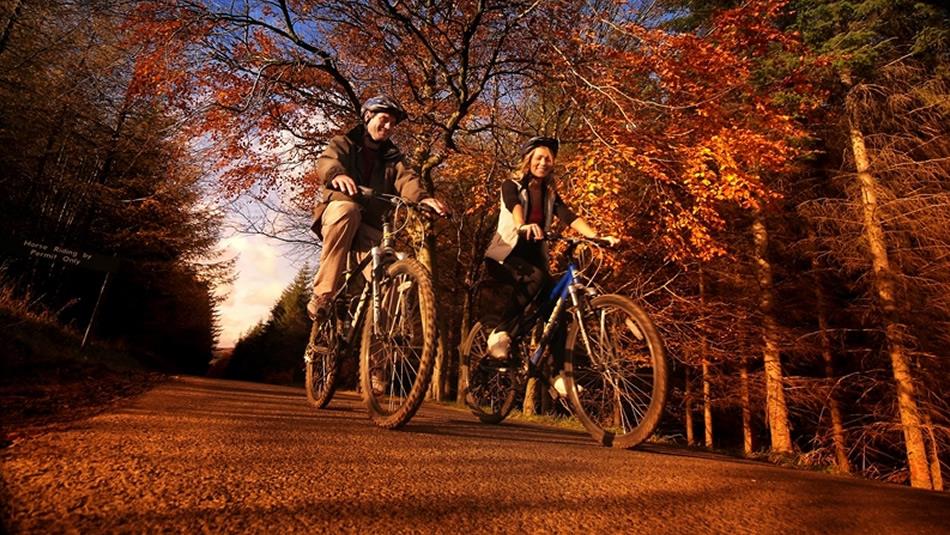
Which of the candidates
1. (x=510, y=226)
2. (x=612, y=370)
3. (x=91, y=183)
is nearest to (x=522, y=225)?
(x=510, y=226)

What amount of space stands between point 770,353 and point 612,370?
11229 millimetres

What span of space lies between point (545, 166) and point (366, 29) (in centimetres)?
727

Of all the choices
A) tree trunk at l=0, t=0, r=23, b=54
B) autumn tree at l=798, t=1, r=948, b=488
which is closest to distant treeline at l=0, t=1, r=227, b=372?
tree trunk at l=0, t=0, r=23, b=54

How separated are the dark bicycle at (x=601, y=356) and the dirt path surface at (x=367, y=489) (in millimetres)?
633

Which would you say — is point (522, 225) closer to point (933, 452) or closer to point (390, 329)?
point (390, 329)

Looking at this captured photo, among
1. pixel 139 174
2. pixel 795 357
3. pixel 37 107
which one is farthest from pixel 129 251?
pixel 795 357

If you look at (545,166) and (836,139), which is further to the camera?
(836,139)

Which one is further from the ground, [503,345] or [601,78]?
[601,78]

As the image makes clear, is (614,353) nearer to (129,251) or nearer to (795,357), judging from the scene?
(795,357)

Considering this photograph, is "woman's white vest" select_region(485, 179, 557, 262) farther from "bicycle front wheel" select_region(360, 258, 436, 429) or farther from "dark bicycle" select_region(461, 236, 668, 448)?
"bicycle front wheel" select_region(360, 258, 436, 429)

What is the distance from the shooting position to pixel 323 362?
406cm

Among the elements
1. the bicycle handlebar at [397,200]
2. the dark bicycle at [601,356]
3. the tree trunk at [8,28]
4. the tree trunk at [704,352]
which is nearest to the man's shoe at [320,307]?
the bicycle handlebar at [397,200]

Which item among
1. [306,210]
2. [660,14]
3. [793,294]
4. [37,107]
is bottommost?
[793,294]

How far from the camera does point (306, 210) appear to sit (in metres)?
15.0
